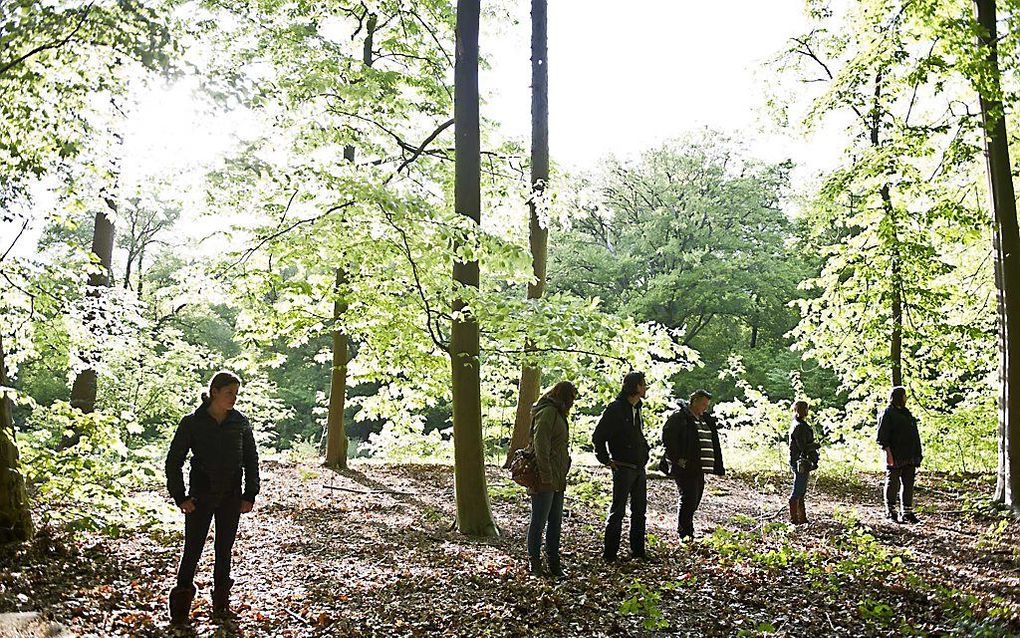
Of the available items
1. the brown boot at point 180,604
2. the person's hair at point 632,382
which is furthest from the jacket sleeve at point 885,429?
the brown boot at point 180,604

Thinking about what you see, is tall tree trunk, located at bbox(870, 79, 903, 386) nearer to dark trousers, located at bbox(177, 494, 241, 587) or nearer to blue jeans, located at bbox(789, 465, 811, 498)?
blue jeans, located at bbox(789, 465, 811, 498)

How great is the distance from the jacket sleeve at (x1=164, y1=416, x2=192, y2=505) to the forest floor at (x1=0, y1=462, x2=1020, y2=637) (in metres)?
0.94

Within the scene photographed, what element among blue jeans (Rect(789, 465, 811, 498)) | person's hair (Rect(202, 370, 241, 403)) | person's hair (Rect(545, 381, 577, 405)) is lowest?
blue jeans (Rect(789, 465, 811, 498))

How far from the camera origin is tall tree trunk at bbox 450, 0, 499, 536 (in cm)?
862

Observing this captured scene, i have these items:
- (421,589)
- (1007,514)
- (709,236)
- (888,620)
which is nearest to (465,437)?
(421,589)

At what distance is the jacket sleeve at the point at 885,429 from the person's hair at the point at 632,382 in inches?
179

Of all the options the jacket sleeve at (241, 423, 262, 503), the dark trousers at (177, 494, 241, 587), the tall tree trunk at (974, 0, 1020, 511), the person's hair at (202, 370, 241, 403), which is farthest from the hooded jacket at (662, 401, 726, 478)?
the person's hair at (202, 370, 241, 403)

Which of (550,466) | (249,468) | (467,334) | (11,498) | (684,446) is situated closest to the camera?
(249,468)

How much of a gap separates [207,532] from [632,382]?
4041mm

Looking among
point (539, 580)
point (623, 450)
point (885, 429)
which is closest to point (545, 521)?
point (539, 580)

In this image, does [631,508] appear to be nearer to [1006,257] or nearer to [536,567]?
[536,567]

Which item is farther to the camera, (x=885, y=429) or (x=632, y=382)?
(x=885, y=429)

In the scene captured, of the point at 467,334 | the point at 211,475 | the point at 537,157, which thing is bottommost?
the point at 211,475

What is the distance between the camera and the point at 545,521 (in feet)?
22.4
